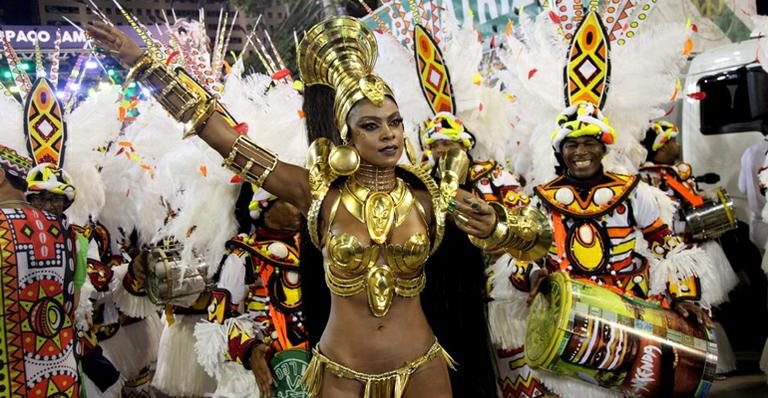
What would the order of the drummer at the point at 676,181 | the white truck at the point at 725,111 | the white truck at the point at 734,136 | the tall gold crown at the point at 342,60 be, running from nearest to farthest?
the tall gold crown at the point at 342,60 → the drummer at the point at 676,181 → the white truck at the point at 734,136 → the white truck at the point at 725,111

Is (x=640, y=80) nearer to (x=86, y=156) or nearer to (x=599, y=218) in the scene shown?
(x=599, y=218)

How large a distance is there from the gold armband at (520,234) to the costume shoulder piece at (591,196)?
1.32m

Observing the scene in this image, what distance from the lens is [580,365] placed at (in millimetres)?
3410

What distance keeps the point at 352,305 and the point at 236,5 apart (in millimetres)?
7274

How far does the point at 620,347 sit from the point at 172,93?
2.21m

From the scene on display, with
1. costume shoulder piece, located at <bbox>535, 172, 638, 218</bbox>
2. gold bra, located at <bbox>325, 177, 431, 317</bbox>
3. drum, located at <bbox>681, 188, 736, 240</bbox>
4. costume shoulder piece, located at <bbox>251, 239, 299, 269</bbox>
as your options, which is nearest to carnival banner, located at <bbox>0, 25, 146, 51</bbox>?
costume shoulder piece, located at <bbox>251, 239, 299, 269</bbox>

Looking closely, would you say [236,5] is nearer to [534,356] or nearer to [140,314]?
[140,314]

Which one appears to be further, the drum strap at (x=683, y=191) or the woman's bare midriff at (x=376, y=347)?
the drum strap at (x=683, y=191)

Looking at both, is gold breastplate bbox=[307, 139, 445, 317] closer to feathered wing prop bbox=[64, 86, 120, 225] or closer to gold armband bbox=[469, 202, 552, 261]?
gold armband bbox=[469, 202, 552, 261]

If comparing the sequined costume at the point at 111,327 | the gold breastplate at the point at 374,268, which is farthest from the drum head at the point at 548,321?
the sequined costume at the point at 111,327

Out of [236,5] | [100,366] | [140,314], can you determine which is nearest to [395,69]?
[140,314]

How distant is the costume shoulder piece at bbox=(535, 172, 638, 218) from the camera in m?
4.15

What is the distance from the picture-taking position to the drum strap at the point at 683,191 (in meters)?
5.17

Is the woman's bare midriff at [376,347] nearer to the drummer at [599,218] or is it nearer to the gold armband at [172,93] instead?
the gold armband at [172,93]
